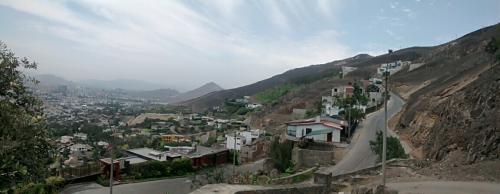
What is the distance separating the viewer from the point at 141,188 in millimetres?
26562

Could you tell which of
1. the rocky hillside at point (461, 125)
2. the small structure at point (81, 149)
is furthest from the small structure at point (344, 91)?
the small structure at point (81, 149)

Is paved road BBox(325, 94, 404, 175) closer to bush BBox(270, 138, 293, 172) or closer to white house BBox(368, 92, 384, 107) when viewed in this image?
bush BBox(270, 138, 293, 172)

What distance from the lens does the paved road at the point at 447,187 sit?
45.0ft

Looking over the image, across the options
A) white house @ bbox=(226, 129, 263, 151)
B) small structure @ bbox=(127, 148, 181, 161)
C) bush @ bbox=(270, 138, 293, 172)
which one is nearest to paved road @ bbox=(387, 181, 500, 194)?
bush @ bbox=(270, 138, 293, 172)

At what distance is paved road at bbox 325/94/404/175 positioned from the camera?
2484cm

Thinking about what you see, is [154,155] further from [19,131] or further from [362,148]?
[19,131]

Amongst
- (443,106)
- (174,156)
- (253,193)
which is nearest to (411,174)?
(253,193)

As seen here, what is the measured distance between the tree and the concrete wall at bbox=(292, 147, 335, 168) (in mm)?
22699

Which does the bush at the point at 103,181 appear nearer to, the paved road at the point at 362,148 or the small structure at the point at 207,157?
the small structure at the point at 207,157

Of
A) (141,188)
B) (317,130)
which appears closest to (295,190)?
(141,188)

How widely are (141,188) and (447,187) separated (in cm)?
1807

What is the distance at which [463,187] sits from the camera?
1427cm

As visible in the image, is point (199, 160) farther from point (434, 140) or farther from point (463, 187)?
point (463, 187)

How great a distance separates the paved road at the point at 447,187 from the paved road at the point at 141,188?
12.9 meters
